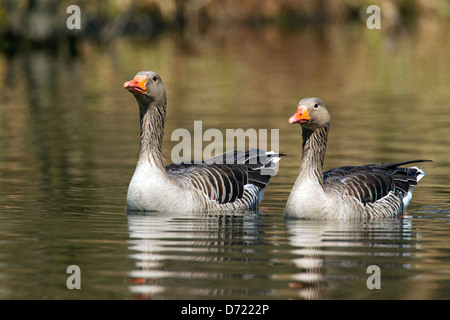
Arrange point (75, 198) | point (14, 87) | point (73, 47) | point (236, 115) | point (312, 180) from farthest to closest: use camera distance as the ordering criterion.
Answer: point (73, 47)
point (14, 87)
point (236, 115)
point (75, 198)
point (312, 180)

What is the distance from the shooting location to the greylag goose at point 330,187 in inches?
513

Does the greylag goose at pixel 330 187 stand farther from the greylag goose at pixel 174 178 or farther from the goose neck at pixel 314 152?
the greylag goose at pixel 174 178

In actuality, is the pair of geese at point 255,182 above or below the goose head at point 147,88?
below

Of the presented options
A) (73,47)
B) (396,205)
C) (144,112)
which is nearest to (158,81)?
(144,112)

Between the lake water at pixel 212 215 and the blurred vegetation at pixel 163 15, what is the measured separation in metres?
7.94

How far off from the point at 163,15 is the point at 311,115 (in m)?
60.0

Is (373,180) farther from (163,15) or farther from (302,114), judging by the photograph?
(163,15)

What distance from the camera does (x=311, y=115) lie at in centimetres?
1306

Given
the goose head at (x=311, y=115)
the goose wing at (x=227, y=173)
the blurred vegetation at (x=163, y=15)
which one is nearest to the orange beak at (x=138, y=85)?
the goose wing at (x=227, y=173)

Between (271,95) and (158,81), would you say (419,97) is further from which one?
(158,81)

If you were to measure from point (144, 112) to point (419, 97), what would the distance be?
18673 millimetres

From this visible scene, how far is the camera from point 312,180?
1309 centimetres

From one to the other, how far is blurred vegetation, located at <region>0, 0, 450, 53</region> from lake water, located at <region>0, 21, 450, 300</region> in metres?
7.94

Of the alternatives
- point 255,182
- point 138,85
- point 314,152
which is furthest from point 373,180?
point 138,85
